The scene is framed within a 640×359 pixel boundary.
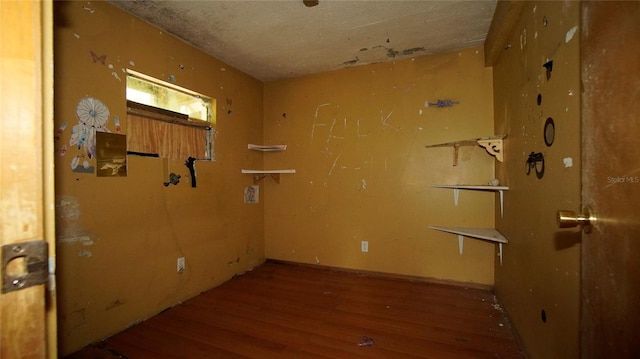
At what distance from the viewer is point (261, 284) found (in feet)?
9.59

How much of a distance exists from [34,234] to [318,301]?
7.54 feet

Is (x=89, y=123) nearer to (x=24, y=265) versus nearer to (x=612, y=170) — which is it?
(x=24, y=265)

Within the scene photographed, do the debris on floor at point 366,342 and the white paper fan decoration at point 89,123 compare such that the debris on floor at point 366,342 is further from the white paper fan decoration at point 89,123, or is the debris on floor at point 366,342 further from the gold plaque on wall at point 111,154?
the white paper fan decoration at point 89,123

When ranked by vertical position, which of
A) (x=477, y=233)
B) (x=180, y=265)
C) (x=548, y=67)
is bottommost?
(x=180, y=265)

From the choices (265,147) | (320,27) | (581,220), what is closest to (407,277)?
(265,147)

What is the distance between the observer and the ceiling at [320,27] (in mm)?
2016

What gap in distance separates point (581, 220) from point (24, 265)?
1.26 metres

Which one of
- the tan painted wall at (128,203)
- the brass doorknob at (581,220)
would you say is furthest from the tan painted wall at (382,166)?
the brass doorknob at (581,220)

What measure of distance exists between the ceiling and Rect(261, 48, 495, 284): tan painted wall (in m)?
0.34

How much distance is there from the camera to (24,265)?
0.51m

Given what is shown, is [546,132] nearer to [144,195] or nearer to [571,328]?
[571,328]

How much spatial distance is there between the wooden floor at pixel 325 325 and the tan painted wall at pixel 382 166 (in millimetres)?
410

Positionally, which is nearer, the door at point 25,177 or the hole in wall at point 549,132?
the door at point 25,177

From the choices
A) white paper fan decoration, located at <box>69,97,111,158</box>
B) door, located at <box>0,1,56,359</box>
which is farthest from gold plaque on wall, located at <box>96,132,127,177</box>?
door, located at <box>0,1,56,359</box>
